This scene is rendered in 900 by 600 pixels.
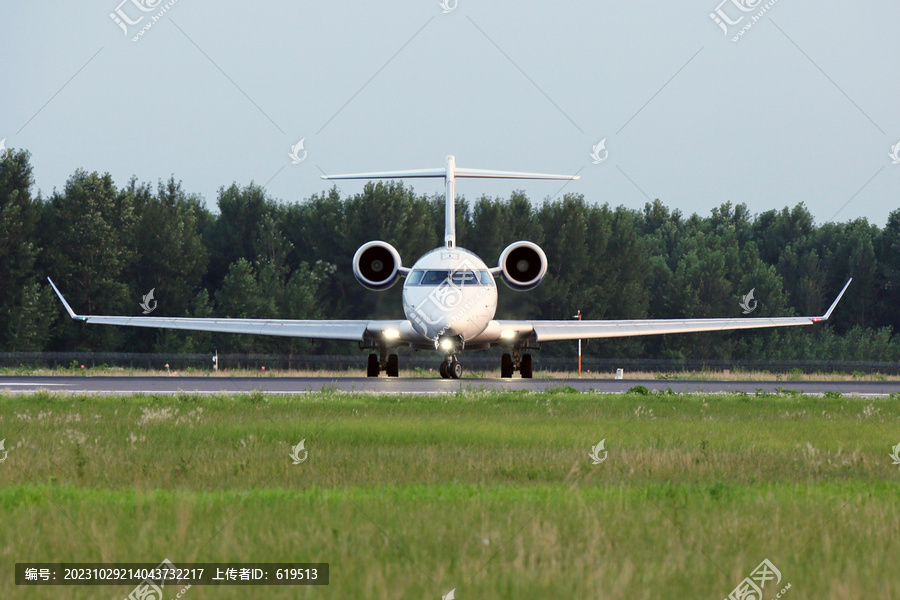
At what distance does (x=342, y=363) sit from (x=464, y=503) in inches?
1992

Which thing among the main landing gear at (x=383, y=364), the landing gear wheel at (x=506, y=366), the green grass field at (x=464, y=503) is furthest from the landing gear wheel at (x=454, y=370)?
the green grass field at (x=464, y=503)

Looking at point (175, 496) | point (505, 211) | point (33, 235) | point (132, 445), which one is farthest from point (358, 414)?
point (505, 211)

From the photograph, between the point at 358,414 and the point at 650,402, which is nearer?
the point at 358,414

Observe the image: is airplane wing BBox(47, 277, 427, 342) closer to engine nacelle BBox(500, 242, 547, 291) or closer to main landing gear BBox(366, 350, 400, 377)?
main landing gear BBox(366, 350, 400, 377)

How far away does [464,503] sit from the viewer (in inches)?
376

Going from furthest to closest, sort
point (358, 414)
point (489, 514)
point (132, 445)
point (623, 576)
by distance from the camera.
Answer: point (358, 414) < point (132, 445) < point (489, 514) < point (623, 576)

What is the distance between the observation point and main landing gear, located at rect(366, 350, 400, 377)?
126ft

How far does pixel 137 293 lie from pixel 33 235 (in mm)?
7312

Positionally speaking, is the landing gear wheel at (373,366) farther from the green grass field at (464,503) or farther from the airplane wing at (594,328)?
the green grass field at (464,503)

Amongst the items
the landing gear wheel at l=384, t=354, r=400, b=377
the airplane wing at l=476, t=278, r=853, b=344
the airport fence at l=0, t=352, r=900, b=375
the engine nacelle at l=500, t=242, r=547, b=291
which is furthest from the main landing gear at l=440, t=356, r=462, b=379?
the airport fence at l=0, t=352, r=900, b=375

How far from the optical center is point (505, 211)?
256 feet

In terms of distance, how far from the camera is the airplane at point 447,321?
34688mm

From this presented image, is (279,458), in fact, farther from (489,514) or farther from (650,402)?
(650,402)

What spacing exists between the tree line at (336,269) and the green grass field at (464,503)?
1301 inches
